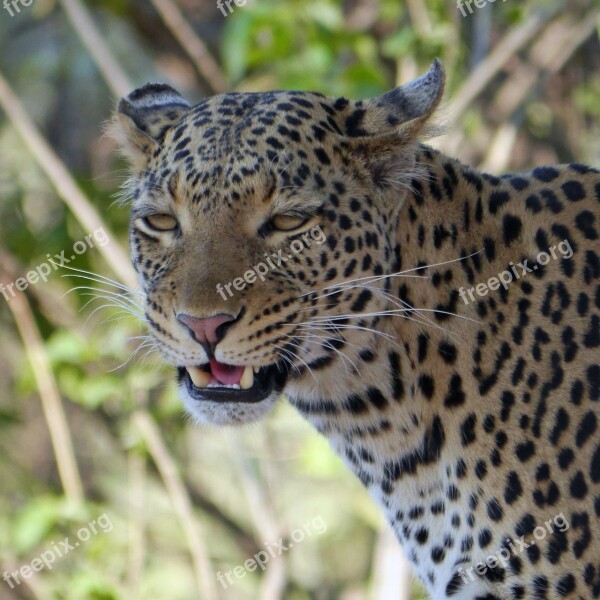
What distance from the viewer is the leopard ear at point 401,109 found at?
4008 mm

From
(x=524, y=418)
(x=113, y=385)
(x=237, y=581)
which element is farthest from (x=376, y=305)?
(x=237, y=581)

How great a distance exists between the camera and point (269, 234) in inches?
156

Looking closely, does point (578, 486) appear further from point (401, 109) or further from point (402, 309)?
point (401, 109)

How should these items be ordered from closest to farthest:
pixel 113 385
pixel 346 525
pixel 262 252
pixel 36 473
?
pixel 262 252 < pixel 113 385 < pixel 36 473 < pixel 346 525

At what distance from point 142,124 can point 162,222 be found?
545 mm

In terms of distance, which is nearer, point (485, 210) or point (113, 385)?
point (485, 210)

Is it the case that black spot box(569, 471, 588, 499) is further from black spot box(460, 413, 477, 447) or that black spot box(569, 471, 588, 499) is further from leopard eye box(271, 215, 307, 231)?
leopard eye box(271, 215, 307, 231)

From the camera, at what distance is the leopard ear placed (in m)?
4.01

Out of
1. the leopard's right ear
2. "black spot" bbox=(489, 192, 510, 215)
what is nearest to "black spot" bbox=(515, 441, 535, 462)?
"black spot" bbox=(489, 192, 510, 215)

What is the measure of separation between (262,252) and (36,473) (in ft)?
23.2

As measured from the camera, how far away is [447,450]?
4191mm

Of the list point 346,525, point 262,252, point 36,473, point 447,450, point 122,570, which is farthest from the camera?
point 346,525

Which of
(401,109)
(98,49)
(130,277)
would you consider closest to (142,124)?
(401,109)

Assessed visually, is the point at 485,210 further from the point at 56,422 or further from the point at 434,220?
the point at 56,422
